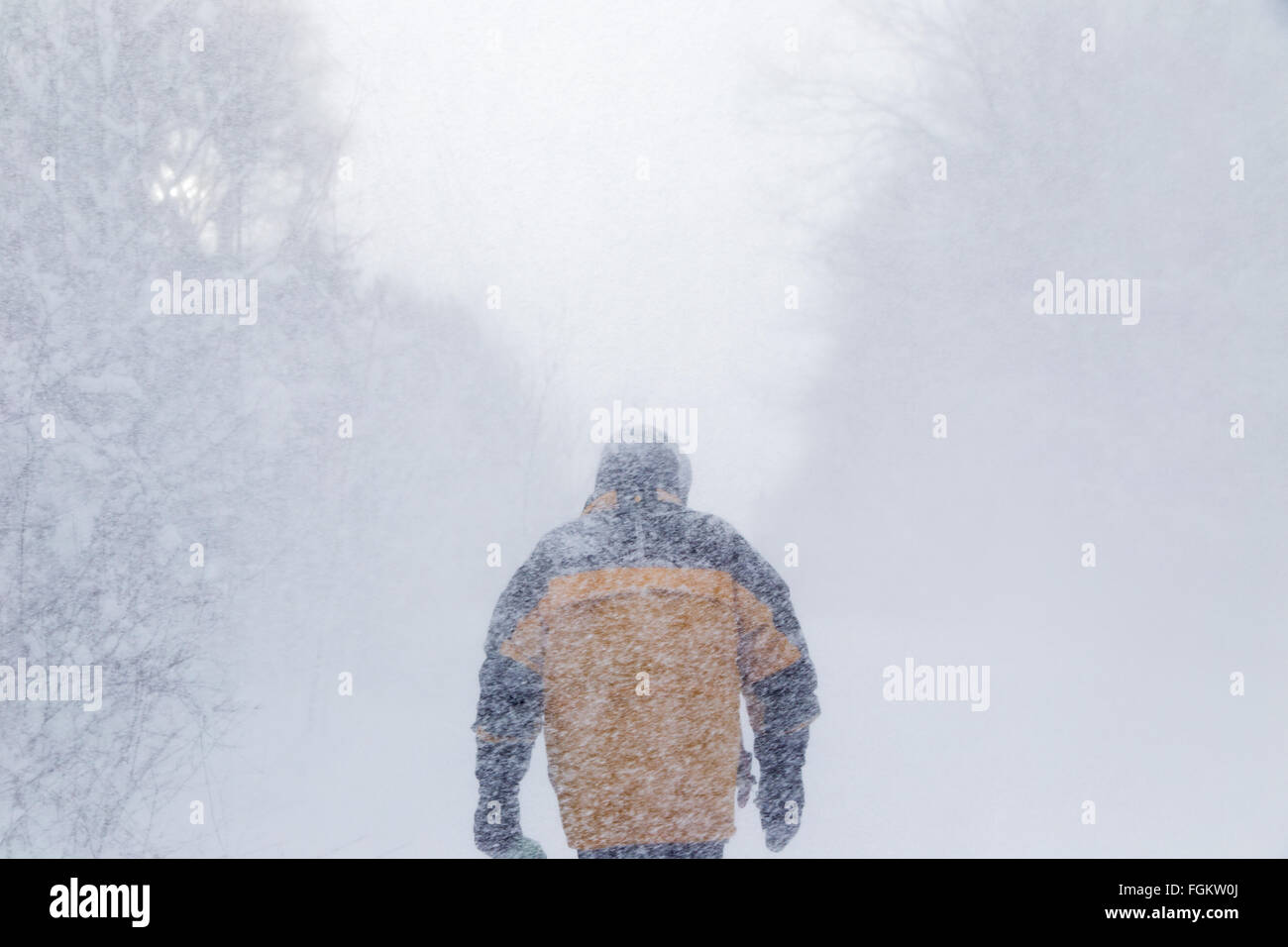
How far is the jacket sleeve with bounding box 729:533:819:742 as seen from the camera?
5.21ft

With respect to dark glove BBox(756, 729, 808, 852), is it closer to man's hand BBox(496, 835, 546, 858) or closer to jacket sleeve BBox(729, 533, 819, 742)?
jacket sleeve BBox(729, 533, 819, 742)

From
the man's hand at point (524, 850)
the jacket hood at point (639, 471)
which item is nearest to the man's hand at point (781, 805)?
the man's hand at point (524, 850)

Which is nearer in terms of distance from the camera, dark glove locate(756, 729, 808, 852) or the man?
the man

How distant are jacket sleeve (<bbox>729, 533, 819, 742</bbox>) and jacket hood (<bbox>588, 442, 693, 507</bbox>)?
0.16 metres

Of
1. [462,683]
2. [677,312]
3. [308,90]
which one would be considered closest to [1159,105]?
[677,312]

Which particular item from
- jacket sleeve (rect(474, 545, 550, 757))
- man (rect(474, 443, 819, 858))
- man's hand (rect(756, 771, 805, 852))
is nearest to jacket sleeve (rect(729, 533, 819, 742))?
man (rect(474, 443, 819, 858))

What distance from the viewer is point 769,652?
5.22 ft

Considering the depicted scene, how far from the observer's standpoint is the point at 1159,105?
3387 mm

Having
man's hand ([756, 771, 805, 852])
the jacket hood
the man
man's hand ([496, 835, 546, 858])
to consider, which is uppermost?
the jacket hood

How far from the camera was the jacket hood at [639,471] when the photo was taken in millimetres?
1595

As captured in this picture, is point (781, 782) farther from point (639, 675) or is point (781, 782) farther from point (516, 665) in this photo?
point (516, 665)

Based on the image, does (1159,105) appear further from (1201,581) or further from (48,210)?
(48,210)
